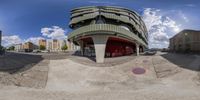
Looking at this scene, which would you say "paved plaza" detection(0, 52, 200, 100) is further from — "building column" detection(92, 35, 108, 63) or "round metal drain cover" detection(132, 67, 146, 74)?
"building column" detection(92, 35, 108, 63)

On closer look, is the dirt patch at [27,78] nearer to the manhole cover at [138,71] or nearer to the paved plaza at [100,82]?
the paved plaza at [100,82]

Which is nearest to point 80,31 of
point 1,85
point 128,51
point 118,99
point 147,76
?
point 128,51

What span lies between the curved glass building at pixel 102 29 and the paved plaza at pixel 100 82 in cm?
1209

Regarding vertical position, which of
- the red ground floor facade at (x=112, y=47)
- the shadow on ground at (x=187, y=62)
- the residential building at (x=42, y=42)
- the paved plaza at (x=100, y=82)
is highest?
the residential building at (x=42, y=42)

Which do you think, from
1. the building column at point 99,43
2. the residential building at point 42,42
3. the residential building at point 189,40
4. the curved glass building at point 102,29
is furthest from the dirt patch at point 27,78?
the residential building at point 42,42

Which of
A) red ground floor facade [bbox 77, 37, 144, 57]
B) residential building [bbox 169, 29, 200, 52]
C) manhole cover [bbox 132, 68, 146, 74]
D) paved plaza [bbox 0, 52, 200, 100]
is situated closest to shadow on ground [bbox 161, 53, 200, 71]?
paved plaza [bbox 0, 52, 200, 100]

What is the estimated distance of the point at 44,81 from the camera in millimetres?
25016

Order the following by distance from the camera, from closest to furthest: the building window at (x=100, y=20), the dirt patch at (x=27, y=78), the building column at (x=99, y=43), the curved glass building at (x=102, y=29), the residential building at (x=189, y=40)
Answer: the dirt patch at (x=27, y=78) < the building column at (x=99, y=43) < the curved glass building at (x=102, y=29) < the building window at (x=100, y=20) < the residential building at (x=189, y=40)

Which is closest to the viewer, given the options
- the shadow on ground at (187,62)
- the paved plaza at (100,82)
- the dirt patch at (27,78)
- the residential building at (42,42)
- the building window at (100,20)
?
the paved plaza at (100,82)

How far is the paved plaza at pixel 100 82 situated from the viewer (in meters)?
19.2

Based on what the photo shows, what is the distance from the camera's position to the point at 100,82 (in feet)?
84.3

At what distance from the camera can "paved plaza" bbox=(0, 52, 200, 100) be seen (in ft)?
62.9

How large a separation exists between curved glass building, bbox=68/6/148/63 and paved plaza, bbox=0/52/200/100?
1209 cm

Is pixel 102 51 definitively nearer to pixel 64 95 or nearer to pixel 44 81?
pixel 44 81
